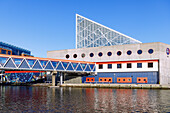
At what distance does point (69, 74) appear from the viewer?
8688 cm

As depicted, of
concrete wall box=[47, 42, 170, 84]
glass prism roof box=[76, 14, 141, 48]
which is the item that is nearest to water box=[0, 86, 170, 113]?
concrete wall box=[47, 42, 170, 84]

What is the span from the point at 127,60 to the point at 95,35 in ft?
66.1

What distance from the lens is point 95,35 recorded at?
90938 mm

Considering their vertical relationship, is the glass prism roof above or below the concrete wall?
above

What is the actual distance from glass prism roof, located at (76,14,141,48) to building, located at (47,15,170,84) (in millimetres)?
370

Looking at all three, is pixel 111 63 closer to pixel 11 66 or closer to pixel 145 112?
pixel 11 66

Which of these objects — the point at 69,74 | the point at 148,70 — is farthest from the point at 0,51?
the point at 148,70

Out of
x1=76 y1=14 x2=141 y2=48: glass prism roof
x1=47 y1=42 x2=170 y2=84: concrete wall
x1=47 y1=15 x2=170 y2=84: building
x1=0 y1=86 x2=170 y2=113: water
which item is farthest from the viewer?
x1=76 y1=14 x2=141 y2=48: glass prism roof

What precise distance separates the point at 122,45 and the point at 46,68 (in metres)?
27.2

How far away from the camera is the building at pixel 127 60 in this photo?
7262cm

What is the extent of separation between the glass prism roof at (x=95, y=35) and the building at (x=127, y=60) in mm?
370

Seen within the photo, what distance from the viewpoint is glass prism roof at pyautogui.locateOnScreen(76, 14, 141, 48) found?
278 feet

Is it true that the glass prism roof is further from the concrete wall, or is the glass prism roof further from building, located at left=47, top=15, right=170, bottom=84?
the concrete wall

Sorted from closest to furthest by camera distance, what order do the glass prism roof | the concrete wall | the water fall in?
the water, the concrete wall, the glass prism roof
